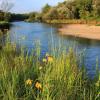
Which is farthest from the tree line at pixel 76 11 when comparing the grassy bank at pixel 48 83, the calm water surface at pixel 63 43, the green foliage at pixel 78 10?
the grassy bank at pixel 48 83

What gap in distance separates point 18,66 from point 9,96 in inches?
58.0

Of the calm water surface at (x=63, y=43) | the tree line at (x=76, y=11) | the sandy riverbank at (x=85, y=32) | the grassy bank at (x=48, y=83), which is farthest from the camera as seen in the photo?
the tree line at (x=76, y=11)

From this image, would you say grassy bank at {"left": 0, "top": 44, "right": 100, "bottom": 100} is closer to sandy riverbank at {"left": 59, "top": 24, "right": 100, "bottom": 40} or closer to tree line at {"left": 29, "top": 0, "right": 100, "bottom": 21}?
sandy riverbank at {"left": 59, "top": 24, "right": 100, "bottom": 40}

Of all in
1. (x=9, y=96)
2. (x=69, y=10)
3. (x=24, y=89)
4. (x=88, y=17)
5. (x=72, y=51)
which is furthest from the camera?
(x=69, y=10)

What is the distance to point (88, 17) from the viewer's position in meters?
52.9

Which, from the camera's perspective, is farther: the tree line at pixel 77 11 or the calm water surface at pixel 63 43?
the tree line at pixel 77 11

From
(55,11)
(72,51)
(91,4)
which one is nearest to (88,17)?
(91,4)

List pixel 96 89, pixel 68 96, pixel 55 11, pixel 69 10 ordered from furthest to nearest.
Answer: pixel 55 11 < pixel 69 10 < pixel 96 89 < pixel 68 96

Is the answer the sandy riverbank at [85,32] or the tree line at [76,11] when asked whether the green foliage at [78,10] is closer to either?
the tree line at [76,11]

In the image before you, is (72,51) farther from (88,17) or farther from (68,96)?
(88,17)

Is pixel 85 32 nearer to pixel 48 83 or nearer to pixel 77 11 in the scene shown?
pixel 77 11

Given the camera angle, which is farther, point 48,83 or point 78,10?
point 78,10

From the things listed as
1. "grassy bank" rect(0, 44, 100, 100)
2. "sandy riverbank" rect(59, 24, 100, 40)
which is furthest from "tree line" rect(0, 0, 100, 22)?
"grassy bank" rect(0, 44, 100, 100)

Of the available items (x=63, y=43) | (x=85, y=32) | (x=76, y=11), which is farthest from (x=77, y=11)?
(x=63, y=43)
